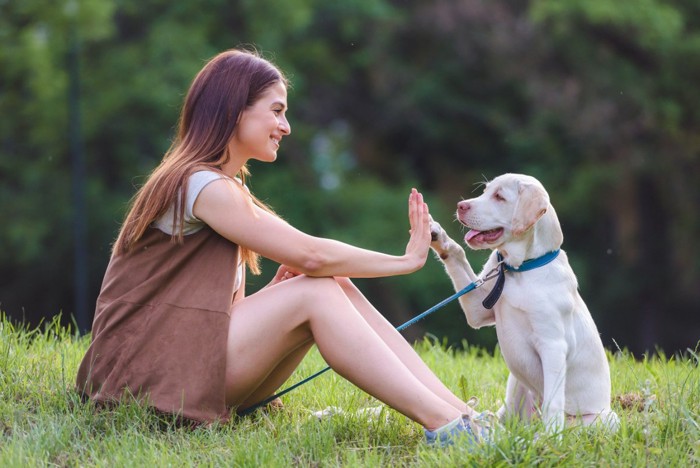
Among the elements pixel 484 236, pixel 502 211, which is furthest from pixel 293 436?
pixel 502 211

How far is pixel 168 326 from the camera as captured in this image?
354 centimetres

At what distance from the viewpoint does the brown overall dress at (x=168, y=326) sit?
11.6 ft

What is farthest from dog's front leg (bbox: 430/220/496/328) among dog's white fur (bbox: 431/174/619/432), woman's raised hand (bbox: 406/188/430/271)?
woman's raised hand (bbox: 406/188/430/271)

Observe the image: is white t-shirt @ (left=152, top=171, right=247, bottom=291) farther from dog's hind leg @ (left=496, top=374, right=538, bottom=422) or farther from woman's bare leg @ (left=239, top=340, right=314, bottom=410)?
dog's hind leg @ (left=496, top=374, right=538, bottom=422)

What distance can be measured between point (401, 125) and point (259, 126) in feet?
46.5

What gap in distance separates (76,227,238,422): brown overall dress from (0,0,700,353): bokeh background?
11037 millimetres

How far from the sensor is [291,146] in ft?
53.9

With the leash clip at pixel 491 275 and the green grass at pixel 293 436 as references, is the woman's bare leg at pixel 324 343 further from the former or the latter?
the leash clip at pixel 491 275

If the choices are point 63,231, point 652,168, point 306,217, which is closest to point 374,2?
point 306,217

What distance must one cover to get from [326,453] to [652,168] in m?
13.8

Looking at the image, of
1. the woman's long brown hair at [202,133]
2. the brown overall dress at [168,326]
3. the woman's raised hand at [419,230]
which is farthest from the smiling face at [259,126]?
the woman's raised hand at [419,230]

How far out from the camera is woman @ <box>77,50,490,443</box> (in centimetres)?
350

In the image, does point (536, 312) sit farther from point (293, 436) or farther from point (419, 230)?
point (293, 436)

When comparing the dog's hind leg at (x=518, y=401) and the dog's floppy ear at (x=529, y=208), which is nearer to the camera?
the dog's floppy ear at (x=529, y=208)
